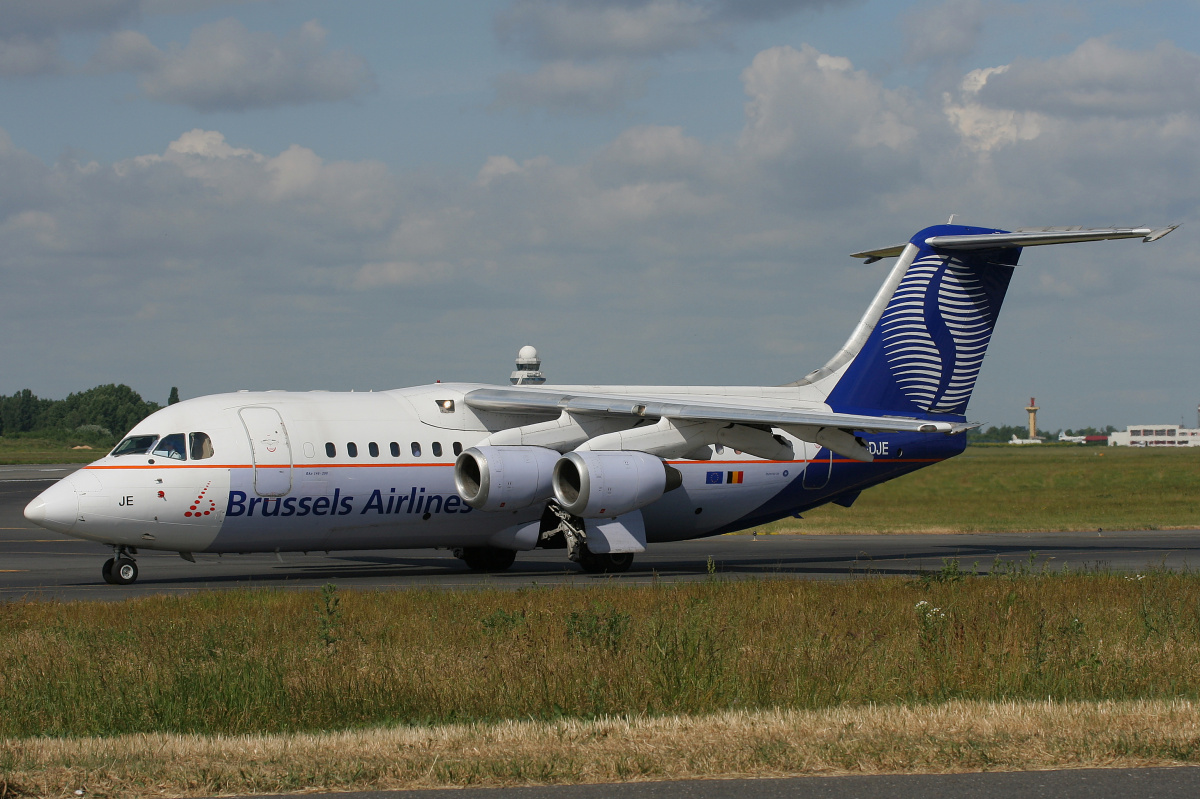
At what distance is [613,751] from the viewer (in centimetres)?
776

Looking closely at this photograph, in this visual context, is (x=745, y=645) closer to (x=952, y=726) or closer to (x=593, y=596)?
(x=952, y=726)

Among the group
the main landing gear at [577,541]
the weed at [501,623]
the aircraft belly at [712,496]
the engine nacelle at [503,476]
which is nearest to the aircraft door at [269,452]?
the engine nacelle at [503,476]

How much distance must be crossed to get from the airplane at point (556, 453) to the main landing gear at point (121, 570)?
0.03m

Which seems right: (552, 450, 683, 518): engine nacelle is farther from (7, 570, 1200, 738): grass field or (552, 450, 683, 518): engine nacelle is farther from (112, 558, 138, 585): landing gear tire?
(112, 558, 138, 585): landing gear tire

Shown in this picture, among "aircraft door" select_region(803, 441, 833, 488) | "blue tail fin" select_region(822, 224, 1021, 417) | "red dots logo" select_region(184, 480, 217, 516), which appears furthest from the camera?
"blue tail fin" select_region(822, 224, 1021, 417)

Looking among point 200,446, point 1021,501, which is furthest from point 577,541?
point 1021,501

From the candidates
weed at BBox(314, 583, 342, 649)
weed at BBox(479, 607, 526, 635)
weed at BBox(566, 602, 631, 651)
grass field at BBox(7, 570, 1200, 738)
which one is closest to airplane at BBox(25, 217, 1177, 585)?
grass field at BBox(7, 570, 1200, 738)

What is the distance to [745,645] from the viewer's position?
11656 mm

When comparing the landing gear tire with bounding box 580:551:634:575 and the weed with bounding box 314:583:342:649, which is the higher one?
the weed with bounding box 314:583:342:649

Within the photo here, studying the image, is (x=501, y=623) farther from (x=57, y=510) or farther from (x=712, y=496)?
(x=712, y=496)

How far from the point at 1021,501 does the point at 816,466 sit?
2218cm

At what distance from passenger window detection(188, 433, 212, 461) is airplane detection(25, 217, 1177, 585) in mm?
22

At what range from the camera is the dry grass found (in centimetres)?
718

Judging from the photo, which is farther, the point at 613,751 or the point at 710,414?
the point at 710,414
